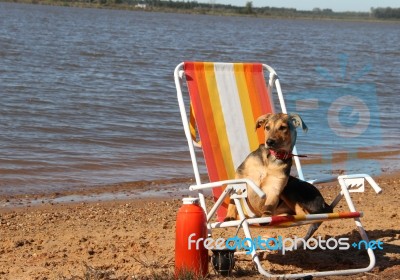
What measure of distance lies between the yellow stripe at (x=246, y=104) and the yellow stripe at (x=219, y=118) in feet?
0.66

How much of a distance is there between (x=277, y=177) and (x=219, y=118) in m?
0.98

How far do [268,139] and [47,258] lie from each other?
68.0 inches

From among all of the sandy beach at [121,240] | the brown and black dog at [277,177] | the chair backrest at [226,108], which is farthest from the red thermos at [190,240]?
the chair backrest at [226,108]

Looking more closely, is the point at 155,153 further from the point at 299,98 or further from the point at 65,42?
the point at 65,42

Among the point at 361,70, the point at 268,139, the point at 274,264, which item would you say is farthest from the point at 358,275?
the point at 361,70

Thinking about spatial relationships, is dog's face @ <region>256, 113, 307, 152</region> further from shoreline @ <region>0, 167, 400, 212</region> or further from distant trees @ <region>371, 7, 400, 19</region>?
distant trees @ <region>371, 7, 400, 19</region>

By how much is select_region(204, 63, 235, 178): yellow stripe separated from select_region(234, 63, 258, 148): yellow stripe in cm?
20

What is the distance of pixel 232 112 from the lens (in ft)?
21.0

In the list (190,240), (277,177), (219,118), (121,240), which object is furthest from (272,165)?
(121,240)

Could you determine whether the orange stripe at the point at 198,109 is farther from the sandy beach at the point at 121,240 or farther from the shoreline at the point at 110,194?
the shoreline at the point at 110,194

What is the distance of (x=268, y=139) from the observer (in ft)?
17.8

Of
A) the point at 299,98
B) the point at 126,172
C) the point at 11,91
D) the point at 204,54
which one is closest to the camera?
the point at 126,172

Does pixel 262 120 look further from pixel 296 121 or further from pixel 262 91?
pixel 262 91

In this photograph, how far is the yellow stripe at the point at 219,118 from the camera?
6176 millimetres
